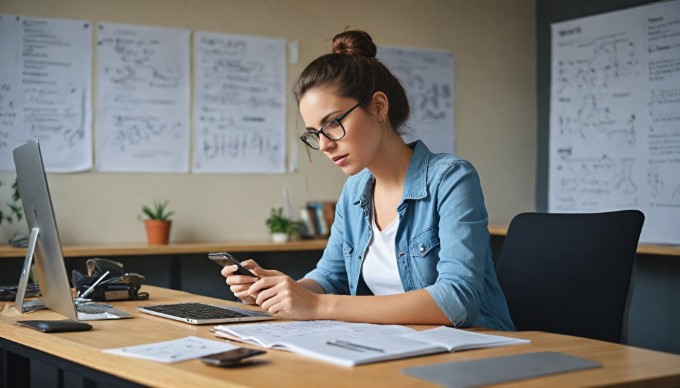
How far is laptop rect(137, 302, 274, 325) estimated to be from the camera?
177 cm

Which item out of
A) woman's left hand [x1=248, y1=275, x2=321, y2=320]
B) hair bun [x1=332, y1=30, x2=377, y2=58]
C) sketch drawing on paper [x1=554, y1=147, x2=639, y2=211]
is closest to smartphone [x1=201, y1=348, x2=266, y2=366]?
woman's left hand [x1=248, y1=275, x2=321, y2=320]

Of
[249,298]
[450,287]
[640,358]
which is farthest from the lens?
[249,298]

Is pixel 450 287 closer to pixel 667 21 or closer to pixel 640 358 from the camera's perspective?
pixel 640 358

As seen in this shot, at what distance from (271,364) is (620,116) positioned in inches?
146

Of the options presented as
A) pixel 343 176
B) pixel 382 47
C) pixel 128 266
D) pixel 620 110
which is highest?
pixel 382 47

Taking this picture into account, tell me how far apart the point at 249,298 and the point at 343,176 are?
113 inches

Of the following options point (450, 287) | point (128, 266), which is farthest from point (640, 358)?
point (128, 266)

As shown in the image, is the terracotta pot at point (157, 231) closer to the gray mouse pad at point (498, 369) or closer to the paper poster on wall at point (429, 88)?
the paper poster on wall at point (429, 88)

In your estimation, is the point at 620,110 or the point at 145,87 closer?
the point at 145,87

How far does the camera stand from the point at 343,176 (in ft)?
15.9

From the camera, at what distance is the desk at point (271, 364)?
1.17m

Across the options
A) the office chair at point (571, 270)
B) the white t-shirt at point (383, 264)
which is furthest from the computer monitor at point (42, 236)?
the office chair at point (571, 270)

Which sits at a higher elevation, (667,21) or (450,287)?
(667,21)

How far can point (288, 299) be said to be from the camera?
1706 mm
